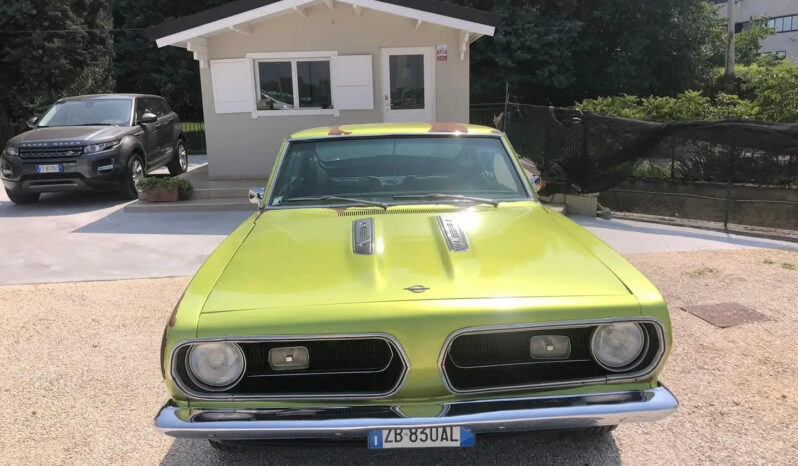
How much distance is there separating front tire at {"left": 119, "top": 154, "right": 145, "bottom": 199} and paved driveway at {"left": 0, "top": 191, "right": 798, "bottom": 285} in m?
0.61

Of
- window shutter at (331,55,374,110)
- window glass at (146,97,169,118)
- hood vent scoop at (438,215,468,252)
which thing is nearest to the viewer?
hood vent scoop at (438,215,468,252)

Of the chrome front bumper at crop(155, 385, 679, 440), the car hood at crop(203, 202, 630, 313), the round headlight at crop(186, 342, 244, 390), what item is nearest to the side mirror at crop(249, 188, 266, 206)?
the car hood at crop(203, 202, 630, 313)

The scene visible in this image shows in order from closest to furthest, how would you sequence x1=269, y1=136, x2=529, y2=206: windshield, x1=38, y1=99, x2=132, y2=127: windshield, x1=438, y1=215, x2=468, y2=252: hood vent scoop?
1. x1=438, y1=215, x2=468, y2=252: hood vent scoop
2. x1=269, y1=136, x2=529, y2=206: windshield
3. x1=38, y1=99, x2=132, y2=127: windshield

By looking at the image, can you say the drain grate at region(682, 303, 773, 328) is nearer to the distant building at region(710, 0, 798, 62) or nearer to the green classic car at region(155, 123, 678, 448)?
the green classic car at region(155, 123, 678, 448)

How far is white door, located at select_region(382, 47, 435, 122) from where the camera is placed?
1063cm

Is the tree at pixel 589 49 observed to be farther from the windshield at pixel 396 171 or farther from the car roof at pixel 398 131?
the windshield at pixel 396 171

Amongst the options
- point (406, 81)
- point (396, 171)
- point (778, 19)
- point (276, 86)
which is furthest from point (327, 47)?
point (778, 19)

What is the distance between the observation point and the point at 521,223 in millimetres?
3178

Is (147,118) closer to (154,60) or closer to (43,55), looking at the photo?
(43,55)

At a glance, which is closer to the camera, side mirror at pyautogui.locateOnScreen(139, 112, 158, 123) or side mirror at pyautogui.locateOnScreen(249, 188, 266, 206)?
side mirror at pyautogui.locateOnScreen(249, 188, 266, 206)

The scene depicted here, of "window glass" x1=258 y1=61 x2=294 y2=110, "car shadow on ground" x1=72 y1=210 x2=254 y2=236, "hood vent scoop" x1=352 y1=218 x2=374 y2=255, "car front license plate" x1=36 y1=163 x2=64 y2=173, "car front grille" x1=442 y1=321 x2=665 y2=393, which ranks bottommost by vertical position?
"car shadow on ground" x1=72 y1=210 x2=254 y2=236

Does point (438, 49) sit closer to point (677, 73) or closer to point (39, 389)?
point (39, 389)

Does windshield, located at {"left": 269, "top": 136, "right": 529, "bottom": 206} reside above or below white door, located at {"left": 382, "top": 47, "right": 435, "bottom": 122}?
below

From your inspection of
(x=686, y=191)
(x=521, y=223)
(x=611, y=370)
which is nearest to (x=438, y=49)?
(x=686, y=191)
